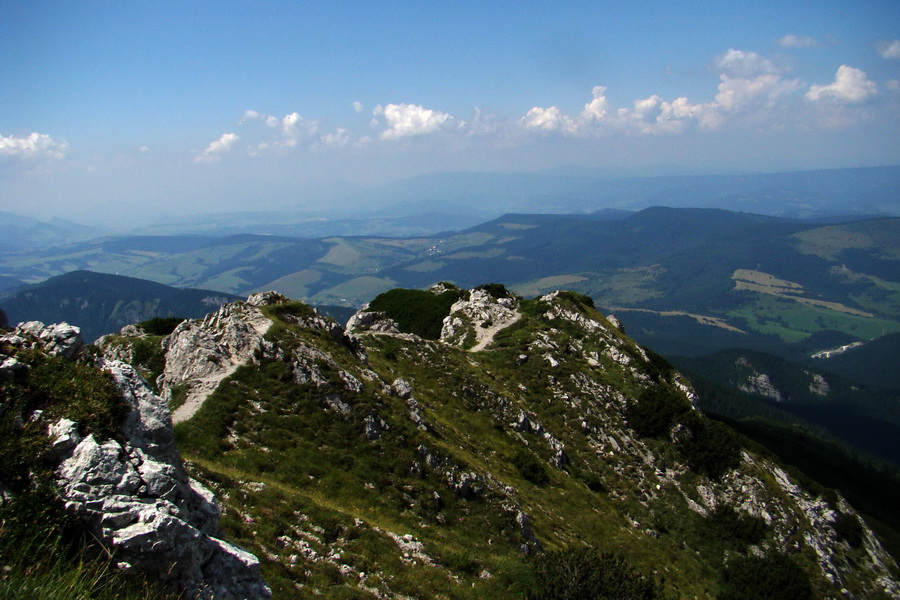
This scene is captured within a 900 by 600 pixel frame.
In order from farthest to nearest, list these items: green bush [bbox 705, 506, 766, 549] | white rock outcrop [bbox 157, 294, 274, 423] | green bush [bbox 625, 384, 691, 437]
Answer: green bush [bbox 625, 384, 691, 437], green bush [bbox 705, 506, 766, 549], white rock outcrop [bbox 157, 294, 274, 423]

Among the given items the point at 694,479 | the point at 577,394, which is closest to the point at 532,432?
the point at 577,394

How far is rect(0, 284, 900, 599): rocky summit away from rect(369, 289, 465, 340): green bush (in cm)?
1134

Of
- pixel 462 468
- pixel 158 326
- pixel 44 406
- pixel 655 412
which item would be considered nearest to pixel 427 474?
pixel 462 468

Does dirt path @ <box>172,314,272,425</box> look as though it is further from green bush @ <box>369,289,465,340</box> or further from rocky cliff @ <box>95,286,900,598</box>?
green bush @ <box>369,289,465,340</box>

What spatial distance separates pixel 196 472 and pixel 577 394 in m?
45.3

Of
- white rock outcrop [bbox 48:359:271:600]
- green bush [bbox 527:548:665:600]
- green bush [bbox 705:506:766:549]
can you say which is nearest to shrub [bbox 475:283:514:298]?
green bush [bbox 705:506:766:549]

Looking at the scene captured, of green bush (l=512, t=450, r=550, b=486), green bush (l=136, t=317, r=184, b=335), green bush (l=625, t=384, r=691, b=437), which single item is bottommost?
green bush (l=625, t=384, r=691, b=437)

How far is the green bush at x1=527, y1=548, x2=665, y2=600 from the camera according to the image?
1925 centimetres

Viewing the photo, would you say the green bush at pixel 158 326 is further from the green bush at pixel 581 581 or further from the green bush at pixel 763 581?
the green bush at pixel 763 581

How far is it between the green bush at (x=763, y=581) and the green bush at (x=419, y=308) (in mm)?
48736

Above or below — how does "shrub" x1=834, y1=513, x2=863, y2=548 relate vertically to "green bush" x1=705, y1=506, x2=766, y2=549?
below

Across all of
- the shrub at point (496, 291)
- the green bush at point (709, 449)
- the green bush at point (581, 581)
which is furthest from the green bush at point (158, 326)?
the green bush at point (709, 449)

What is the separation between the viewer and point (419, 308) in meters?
84.9

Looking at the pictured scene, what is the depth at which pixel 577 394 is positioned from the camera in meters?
55.4
